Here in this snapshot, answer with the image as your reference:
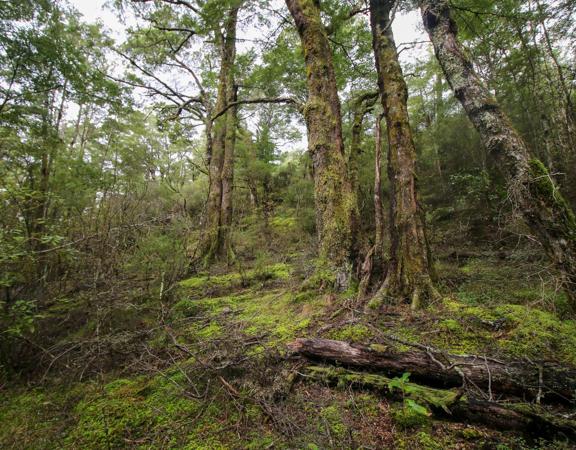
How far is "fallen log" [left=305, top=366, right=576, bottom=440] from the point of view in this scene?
4.92 ft

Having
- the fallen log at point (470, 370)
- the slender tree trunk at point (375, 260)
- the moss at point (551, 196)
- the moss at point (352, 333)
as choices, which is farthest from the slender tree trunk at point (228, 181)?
the moss at point (551, 196)

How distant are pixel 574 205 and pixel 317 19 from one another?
28.2 feet

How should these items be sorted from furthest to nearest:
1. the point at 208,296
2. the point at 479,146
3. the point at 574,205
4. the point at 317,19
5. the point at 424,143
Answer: the point at 424,143, the point at 479,146, the point at 574,205, the point at 208,296, the point at 317,19

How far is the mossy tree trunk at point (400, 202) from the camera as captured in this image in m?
3.42

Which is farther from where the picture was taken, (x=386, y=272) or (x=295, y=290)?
(x=295, y=290)

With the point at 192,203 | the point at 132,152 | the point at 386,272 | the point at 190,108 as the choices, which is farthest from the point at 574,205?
the point at 132,152

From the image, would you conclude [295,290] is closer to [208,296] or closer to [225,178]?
[208,296]

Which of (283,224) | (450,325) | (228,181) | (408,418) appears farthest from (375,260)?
(283,224)

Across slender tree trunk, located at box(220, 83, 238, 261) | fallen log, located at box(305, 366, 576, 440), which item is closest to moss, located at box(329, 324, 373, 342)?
fallen log, located at box(305, 366, 576, 440)

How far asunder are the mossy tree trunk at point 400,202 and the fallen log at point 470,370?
3.75 feet

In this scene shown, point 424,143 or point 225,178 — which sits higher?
point 424,143

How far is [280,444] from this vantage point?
1.67 meters

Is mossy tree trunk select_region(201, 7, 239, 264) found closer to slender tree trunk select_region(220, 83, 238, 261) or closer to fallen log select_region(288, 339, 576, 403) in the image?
slender tree trunk select_region(220, 83, 238, 261)

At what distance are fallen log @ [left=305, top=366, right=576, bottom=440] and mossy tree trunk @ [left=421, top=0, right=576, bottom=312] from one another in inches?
63.8
